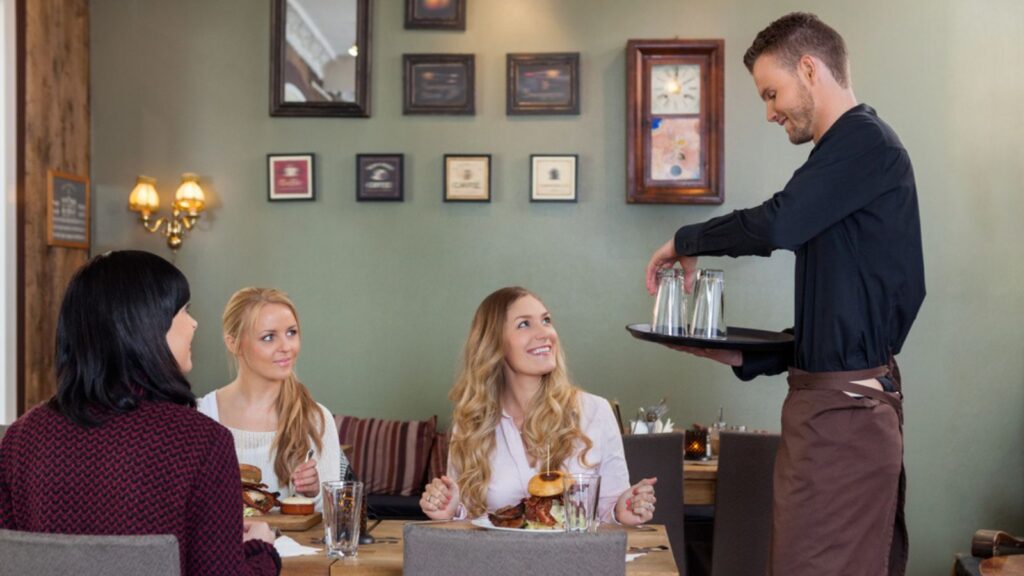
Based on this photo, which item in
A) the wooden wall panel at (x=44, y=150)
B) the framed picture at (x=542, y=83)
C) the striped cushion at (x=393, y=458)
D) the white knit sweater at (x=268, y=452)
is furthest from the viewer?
the framed picture at (x=542, y=83)

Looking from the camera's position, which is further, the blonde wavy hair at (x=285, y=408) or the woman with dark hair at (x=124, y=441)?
the blonde wavy hair at (x=285, y=408)

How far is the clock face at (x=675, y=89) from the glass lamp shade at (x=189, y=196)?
79.8 inches

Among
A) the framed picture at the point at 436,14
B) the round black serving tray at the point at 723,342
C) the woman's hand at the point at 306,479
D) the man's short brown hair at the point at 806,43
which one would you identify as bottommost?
the woman's hand at the point at 306,479

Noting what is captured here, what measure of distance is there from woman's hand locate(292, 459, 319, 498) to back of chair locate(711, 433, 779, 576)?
144cm

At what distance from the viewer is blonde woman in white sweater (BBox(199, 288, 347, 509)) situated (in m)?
2.81

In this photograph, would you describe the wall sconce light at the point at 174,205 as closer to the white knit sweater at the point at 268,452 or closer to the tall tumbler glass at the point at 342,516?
A: the white knit sweater at the point at 268,452

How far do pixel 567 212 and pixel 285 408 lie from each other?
2.11m

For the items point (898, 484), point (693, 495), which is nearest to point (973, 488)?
point (693, 495)

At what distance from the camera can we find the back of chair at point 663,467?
336 cm

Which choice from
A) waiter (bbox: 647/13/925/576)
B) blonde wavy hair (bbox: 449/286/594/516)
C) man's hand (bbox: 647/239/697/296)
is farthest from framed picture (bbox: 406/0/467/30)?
waiter (bbox: 647/13/925/576)

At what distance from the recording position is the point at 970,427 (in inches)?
181

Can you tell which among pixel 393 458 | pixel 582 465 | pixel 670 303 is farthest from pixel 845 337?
pixel 393 458

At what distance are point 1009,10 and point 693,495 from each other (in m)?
2.62

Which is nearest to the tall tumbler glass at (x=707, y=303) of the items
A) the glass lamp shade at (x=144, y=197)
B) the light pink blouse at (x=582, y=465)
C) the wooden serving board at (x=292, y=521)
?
the light pink blouse at (x=582, y=465)
